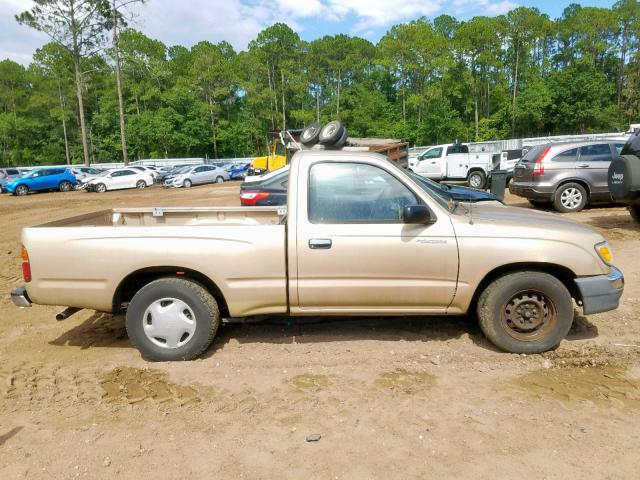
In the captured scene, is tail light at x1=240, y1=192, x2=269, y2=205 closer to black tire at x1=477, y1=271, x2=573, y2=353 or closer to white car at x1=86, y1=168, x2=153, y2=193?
black tire at x1=477, y1=271, x2=573, y2=353

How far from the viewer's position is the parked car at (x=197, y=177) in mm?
31078

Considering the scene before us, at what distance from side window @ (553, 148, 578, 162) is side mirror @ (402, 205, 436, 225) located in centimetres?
905

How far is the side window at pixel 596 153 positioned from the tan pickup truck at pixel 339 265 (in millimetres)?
8471

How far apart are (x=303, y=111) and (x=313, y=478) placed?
66151mm

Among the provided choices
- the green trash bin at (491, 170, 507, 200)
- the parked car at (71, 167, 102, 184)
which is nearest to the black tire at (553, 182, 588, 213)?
the green trash bin at (491, 170, 507, 200)

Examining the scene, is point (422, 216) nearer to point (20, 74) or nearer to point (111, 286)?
point (111, 286)

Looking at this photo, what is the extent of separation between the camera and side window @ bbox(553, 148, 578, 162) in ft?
36.8

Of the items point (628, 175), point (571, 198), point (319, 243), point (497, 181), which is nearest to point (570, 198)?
point (571, 198)

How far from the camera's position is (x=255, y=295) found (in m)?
3.98

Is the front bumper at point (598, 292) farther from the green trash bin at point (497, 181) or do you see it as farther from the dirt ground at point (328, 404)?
the green trash bin at point (497, 181)

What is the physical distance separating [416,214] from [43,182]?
29614 millimetres

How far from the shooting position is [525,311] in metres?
4.01

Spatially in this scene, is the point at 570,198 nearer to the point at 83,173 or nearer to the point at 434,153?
the point at 434,153

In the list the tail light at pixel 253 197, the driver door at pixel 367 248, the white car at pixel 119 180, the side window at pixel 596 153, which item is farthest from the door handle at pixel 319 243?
the white car at pixel 119 180
